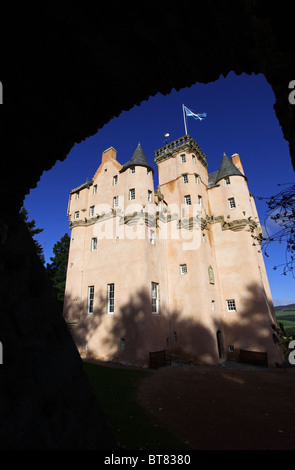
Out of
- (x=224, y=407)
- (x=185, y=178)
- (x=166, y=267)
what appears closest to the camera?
(x=224, y=407)

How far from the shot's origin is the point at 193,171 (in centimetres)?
2708

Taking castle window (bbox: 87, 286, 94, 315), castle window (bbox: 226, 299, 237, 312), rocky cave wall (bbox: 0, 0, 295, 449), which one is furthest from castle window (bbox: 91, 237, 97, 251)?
rocky cave wall (bbox: 0, 0, 295, 449)

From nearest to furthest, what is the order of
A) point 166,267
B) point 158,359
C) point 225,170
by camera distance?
point 158,359 < point 166,267 < point 225,170

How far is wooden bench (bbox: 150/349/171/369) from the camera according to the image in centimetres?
1755

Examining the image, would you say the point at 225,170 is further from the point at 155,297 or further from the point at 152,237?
the point at 155,297

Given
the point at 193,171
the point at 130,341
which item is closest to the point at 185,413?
the point at 130,341

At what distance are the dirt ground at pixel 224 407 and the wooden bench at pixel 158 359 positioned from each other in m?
1.49

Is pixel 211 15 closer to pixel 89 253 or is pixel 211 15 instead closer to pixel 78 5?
pixel 78 5

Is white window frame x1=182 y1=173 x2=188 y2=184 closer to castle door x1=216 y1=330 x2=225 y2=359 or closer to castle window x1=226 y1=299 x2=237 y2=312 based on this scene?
castle window x1=226 y1=299 x2=237 y2=312

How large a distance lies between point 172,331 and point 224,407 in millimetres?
11934

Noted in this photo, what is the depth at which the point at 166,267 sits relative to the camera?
24094mm

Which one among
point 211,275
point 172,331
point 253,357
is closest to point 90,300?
point 172,331

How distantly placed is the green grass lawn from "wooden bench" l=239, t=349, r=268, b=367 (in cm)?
1110

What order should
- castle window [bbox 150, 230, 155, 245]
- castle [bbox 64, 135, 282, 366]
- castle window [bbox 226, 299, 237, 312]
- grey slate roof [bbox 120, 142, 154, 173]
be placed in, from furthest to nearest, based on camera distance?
grey slate roof [bbox 120, 142, 154, 173]
castle window [bbox 226, 299, 237, 312]
castle window [bbox 150, 230, 155, 245]
castle [bbox 64, 135, 282, 366]
